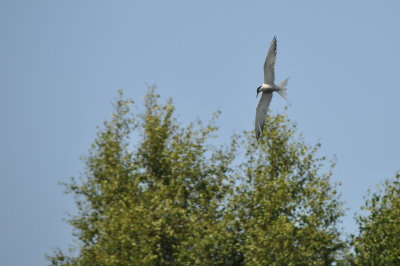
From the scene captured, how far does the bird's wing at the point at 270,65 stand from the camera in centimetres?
2820

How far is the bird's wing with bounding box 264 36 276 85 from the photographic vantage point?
28.2m

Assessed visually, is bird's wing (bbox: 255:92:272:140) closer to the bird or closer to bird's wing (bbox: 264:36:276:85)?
the bird

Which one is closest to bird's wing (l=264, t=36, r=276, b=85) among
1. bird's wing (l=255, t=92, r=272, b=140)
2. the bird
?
the bird

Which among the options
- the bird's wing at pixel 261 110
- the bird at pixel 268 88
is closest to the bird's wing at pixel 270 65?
the bird at pixel 268 88

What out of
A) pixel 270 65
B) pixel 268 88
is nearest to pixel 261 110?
pixel 268 88

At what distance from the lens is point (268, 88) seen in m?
29.4

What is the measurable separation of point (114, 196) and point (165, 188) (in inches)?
115

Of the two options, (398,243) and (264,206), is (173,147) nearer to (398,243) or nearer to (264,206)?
(264,206)

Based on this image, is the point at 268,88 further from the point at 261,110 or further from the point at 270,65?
the point at 261,110

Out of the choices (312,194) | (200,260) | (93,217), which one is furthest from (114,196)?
(312,194)

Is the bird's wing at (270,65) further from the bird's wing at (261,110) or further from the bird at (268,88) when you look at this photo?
the bird's wing at (261,110)

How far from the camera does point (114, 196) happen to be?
35.2 m

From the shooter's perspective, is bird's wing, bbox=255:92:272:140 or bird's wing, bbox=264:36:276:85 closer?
bird's wing, bbox=264:36:276:85

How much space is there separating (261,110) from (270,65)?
9.73 feet
